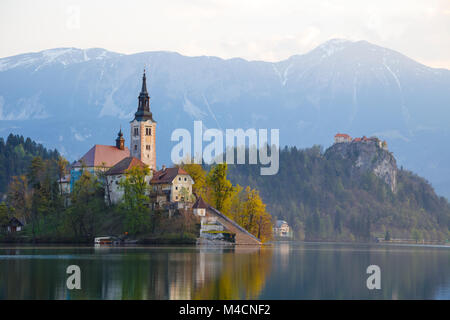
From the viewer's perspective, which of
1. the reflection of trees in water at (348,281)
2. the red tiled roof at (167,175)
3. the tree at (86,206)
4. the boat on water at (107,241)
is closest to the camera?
the reflection of trees in water at (348,281)

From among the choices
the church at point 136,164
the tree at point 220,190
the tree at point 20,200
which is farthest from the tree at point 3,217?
the tree at point 220,190

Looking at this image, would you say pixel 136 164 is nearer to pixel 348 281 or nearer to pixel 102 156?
pixel 102 156

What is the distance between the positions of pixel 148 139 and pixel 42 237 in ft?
128

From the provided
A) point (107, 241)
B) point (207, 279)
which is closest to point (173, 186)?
point (107, 241)

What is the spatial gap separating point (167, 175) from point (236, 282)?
7498 cm

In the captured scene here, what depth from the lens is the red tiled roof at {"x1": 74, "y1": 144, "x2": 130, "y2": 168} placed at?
468 ft

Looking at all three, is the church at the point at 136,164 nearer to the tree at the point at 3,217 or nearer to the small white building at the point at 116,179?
the small white building at the point at 116,179

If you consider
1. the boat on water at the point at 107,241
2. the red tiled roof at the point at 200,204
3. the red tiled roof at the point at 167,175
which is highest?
the red tiled roof at the point at 167,175

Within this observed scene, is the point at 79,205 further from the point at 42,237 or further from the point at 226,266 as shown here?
the point at 226,266

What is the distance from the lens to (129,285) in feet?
158

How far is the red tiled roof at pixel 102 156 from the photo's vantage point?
14275cm

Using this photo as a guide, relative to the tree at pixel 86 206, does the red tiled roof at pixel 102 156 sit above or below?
above
